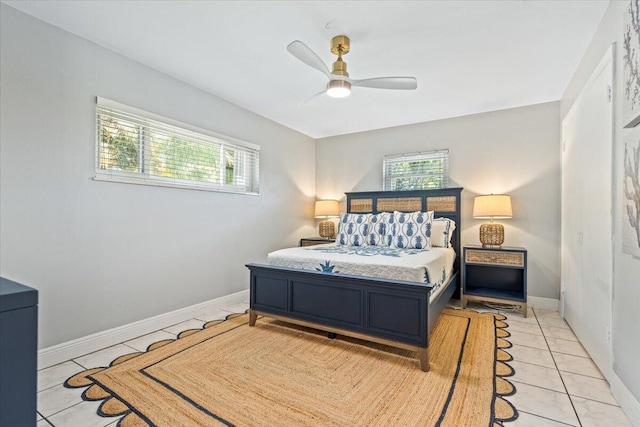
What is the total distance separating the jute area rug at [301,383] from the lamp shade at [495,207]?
1561 mm

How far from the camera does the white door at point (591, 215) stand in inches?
83.5

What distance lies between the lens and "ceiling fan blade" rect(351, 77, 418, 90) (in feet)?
8.57

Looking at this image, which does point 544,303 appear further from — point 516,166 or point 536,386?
point 536,386

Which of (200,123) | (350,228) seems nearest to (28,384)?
(200,123)

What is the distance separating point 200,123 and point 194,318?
2.23m

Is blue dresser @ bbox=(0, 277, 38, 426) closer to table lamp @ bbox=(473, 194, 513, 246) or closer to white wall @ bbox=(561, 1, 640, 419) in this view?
white wall @ bbox=(561, 1, 640, 419)

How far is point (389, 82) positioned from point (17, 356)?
2.78 metres

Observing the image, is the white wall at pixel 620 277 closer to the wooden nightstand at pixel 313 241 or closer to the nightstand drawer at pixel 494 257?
the nightstand drawer at pixel 494 257

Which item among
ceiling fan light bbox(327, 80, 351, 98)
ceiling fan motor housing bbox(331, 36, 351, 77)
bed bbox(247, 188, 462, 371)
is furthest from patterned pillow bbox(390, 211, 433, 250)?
ceiling fan motor housing bbox(331, 36, 351, 77)

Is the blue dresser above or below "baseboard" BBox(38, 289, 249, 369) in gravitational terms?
above

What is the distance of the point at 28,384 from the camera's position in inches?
24.7

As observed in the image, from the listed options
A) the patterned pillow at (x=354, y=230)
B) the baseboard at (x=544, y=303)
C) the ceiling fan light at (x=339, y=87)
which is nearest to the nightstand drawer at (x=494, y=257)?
the baseboard at (x=544, y=303)

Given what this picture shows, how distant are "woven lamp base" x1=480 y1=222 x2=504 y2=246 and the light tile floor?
1.11m

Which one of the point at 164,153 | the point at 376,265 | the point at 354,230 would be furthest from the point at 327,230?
the point at 164,153
